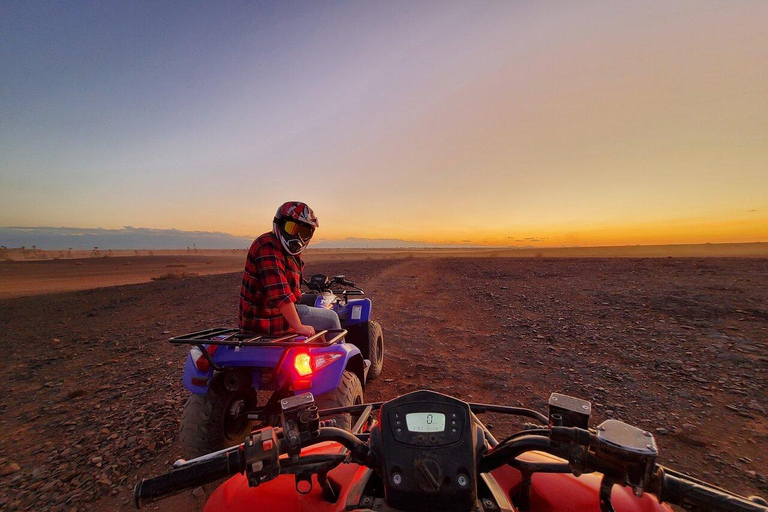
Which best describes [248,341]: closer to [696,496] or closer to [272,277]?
[272,277]

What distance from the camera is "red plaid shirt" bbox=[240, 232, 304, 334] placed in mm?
3010

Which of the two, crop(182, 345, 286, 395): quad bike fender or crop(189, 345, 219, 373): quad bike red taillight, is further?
crop(189, 345, 219, 373): quad bike red taillight

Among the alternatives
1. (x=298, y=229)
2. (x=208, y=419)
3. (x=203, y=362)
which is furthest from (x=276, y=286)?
(x=208, y=419)

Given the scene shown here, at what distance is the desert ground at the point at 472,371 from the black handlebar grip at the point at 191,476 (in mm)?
2472

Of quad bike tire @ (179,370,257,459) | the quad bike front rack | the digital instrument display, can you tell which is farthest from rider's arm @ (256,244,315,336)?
the digital instrument display

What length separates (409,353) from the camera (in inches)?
249

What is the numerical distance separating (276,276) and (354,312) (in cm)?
213

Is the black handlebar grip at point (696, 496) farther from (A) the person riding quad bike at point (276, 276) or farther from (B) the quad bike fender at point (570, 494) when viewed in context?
(A) the person riding quad bike at point (276, 276)

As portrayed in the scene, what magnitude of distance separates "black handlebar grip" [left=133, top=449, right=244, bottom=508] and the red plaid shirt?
197cm

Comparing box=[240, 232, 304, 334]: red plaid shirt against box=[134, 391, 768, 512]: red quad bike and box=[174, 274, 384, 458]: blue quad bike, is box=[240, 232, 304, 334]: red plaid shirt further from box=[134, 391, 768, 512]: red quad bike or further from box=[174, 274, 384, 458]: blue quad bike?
box=[134, 391, 768, 512]: red quad bike

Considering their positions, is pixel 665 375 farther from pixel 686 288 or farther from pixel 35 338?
pixel 35 338

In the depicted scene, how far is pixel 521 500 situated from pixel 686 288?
39.6ft

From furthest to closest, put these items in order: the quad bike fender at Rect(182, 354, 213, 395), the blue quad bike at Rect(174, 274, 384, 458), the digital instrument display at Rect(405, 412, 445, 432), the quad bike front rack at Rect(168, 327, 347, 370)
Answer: the quad bike fender at Rect(182, 354, 213, 395)
the blue quad bike at Rect(174, 274, 384, 458)
the quad bike front rack at Rect(168, 327, 347, 370)
the digital instrument display at Rect(405, 412, 445, 432)

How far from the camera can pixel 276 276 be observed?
302cm
